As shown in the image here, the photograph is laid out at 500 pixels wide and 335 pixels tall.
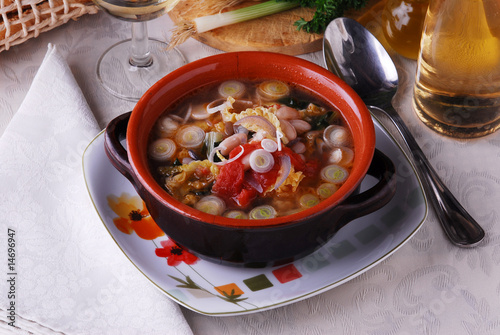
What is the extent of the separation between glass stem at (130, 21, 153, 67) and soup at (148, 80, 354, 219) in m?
0.38

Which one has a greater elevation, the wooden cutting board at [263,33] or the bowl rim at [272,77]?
the bowl rim at [272,77]

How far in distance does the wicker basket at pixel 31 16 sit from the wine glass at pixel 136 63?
141 millimetres

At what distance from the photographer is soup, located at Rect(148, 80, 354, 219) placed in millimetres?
1166

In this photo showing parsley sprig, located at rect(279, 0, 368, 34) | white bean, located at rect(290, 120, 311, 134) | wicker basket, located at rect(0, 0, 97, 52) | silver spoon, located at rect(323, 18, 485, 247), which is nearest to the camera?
white bean, located at rect(290, 120, 311, 134)

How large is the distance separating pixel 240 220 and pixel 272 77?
1.42ft

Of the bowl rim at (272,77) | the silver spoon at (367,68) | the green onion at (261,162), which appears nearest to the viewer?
the bowl rim at (272,77)

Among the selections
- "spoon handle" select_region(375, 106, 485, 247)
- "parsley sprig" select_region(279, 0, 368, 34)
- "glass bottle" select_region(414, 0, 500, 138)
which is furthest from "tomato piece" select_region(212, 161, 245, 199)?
"parsley sprig" select_region(279, 0, 368, 34)

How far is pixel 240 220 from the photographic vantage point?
105 centimetres

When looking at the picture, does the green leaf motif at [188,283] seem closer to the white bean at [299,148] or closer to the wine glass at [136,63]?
the white bean at [299,148]

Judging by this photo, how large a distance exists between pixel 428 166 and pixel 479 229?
7.0 inches

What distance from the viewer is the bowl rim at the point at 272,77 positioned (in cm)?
105

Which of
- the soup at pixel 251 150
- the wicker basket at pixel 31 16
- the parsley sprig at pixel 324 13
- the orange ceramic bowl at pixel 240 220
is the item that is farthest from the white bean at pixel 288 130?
the wicker basket at pixel 31 16

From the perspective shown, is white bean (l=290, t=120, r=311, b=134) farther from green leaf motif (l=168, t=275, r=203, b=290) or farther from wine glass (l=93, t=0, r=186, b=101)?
wine glass (l=93, t=0, r=186, b=101)

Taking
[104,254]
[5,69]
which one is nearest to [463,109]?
[104,254]
